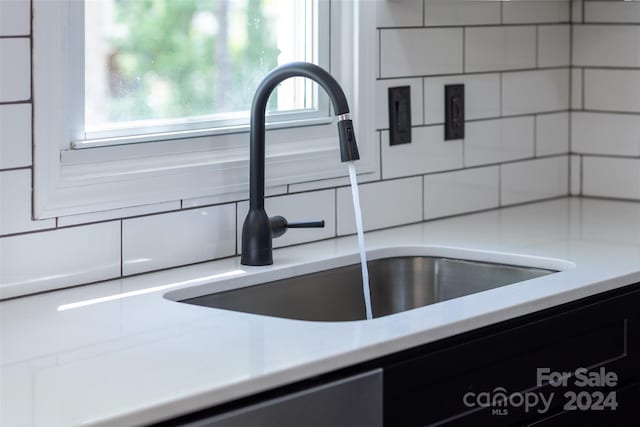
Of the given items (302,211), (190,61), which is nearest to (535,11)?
(302,211)

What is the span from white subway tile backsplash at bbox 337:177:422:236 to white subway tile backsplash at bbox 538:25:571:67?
57 cm

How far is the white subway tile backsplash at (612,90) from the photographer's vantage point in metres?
2.72

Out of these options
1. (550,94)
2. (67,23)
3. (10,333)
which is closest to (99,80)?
(67,23)

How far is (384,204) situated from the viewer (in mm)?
2355

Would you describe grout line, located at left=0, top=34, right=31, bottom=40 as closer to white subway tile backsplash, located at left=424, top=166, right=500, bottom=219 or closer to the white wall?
the white wall

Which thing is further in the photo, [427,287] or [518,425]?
[427,287]

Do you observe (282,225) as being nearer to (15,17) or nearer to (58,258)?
(58,258)

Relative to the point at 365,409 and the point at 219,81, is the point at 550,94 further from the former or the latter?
the point at 365,409

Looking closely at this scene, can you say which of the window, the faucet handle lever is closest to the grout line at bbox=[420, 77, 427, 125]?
the window

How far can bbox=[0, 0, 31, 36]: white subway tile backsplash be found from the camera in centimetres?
163

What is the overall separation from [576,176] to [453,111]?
54 centimetres

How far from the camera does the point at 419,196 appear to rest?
244 cm

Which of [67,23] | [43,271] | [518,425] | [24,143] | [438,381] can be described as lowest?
[518,425]

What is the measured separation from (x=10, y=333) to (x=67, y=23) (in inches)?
21.1
